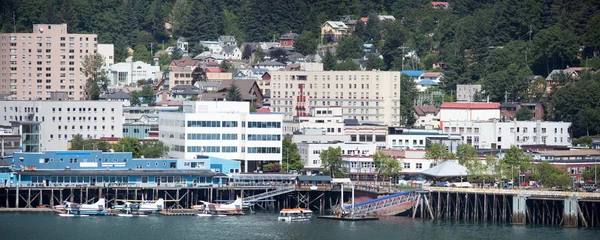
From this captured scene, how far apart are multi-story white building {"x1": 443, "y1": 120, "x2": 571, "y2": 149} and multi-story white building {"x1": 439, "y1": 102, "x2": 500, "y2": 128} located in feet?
12.6

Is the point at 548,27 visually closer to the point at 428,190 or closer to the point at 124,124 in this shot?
the point at 124,124

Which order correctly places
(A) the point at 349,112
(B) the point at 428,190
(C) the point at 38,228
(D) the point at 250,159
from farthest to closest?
(A) the point at 349,112, (D) the point at 250,159, (B) the point at 428,190, (C) the point at 38,228

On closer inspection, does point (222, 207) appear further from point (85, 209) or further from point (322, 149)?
point (322, 149)

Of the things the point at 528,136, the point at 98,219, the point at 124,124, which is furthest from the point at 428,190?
the point at 124,124

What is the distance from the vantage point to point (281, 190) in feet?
424

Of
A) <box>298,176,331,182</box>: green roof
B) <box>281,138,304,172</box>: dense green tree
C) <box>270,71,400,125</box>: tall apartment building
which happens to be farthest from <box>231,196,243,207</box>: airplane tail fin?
<box>270,71,400,125</box>: tall apartment building

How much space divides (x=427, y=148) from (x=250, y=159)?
56.0 ft

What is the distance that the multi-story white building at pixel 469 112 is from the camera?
167375 millimetres

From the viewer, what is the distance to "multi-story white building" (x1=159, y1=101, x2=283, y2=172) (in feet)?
462

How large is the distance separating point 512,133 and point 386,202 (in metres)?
41.1

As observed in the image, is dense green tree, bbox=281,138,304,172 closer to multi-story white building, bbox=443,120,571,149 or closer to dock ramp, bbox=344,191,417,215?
dock ramp, bbox=344,191,417,215

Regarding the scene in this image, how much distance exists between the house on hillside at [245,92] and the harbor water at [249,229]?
6831cm

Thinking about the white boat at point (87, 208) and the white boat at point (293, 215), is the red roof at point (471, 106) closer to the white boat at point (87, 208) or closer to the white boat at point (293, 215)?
the white boat at point (293, 215)

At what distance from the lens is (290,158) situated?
5650 inches
